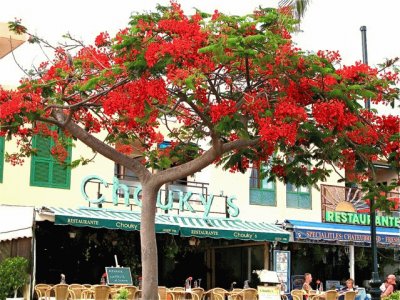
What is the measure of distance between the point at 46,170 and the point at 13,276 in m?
3.55

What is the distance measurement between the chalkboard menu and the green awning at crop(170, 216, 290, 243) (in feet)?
8.55

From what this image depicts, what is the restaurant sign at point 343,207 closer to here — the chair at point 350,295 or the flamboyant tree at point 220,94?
the chair at point 350,295

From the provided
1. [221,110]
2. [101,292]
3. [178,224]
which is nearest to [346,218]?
[178,224]

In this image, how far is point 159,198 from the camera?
20.8 m

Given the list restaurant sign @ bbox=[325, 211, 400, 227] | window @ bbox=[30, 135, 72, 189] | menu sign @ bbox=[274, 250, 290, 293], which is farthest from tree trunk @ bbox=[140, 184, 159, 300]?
restaurant sign @ bbox=[325, 211, 400, 227]

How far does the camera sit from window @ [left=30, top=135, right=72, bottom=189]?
65.1 feet

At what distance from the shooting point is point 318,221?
2441 cm

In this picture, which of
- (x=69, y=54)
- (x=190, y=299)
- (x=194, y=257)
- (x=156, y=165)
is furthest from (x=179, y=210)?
(x=69, y=54)

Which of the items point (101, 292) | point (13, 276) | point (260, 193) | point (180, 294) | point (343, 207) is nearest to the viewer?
point (101, 292)

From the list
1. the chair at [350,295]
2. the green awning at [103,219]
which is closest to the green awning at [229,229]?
the green awning at [103,219]

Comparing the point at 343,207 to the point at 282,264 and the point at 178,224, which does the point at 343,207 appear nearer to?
the point at 282,264

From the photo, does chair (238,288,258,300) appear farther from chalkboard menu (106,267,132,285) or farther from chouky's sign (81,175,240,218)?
chouky's sign (81,175,240,218)

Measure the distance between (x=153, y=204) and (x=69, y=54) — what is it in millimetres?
2753

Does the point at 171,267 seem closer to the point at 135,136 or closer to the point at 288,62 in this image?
the point at 135,136
